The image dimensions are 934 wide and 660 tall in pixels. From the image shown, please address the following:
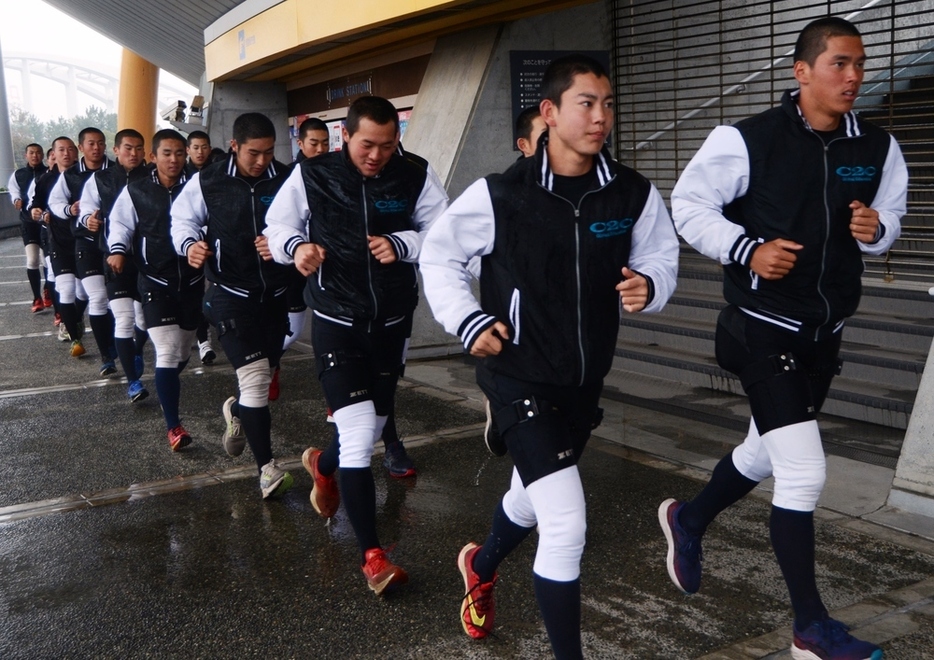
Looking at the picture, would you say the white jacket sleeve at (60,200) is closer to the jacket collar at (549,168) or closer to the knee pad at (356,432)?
the knee pad at (356,432)

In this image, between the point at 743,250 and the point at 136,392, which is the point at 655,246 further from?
the point at 136,392

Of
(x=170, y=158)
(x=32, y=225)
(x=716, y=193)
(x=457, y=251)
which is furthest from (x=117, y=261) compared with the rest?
(x=32, y=225)

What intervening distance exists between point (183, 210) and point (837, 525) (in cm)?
392

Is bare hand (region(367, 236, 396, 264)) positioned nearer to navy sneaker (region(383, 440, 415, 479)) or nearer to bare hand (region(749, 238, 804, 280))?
bare hand (region(749, 238, 804, 280))

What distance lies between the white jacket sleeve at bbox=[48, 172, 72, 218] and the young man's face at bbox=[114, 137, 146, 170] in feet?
6.94

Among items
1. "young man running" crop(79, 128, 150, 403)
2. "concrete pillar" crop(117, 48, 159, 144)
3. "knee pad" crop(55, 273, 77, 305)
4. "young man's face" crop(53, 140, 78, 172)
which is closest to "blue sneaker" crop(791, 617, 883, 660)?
"young man running" crop(79, 128, 150, 403)

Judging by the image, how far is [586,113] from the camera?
329 cm

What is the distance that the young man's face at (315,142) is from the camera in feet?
25.2

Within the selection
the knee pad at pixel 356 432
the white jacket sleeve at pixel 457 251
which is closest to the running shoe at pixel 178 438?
the knee pad at pixel 356 432

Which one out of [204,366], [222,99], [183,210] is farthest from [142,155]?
[222,99]

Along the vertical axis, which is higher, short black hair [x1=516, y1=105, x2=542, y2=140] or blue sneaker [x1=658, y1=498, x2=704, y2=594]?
short black hair [x1=516, y1=105, x2=542, y2=140]

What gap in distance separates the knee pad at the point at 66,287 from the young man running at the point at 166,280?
12.8 ft

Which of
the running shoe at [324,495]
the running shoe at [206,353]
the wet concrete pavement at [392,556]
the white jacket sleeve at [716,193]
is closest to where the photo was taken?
the white jacket sleeve at [716,193]

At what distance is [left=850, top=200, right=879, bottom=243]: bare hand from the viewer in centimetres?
354
